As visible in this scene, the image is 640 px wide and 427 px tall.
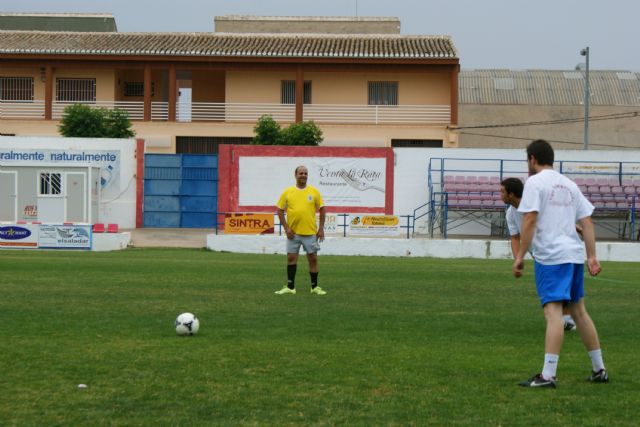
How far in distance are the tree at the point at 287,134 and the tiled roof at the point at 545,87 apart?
21322 mm

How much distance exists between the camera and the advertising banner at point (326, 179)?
38.9 metres

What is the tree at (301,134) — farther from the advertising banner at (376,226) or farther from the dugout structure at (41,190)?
the advertising banner at (376,226)

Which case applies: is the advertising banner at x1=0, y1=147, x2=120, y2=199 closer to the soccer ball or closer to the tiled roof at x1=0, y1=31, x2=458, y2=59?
the tiled roof at x1=0, y1=31, x2=458, y2=59

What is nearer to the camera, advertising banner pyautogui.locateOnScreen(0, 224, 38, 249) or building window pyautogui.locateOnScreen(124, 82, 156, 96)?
advertising banner pyautogui.locateOnScreen(0, 224, 38, 249)

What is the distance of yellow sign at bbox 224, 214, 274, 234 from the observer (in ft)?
99.2

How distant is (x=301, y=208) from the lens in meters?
15.0

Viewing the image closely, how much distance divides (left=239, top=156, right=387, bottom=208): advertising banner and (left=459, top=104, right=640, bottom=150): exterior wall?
73.7 feet

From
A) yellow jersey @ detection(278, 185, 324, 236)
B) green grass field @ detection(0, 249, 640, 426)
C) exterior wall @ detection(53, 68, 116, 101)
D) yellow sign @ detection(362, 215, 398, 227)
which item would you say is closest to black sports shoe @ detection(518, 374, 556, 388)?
green grass field @ detection(0, 249, 640, 426)

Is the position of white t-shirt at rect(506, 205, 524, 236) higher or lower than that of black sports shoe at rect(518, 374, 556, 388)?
higher

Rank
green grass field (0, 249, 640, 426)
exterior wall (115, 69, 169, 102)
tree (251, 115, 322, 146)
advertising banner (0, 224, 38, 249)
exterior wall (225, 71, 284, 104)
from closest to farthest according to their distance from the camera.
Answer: green grass field (0, 249, 640, 426) → advertising banner (0, 224, 38, 249) → tree (251, 115, 322, 146) → exterior wall (225, 71, 284, 104) → exterior wall (115, 69, 169, 102)

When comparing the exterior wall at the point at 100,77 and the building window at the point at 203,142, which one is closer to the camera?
the building window at the point at 203,142

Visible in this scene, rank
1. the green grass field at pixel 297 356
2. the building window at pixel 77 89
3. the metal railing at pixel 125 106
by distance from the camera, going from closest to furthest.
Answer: the green grass field at pixel 297 356 < the metal railing at pixel 125 106 < the building window at pixel 77 89

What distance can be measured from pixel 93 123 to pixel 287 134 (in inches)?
324

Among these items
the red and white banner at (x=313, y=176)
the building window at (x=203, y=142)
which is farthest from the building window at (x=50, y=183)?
the building window at (x=203, y=142)
